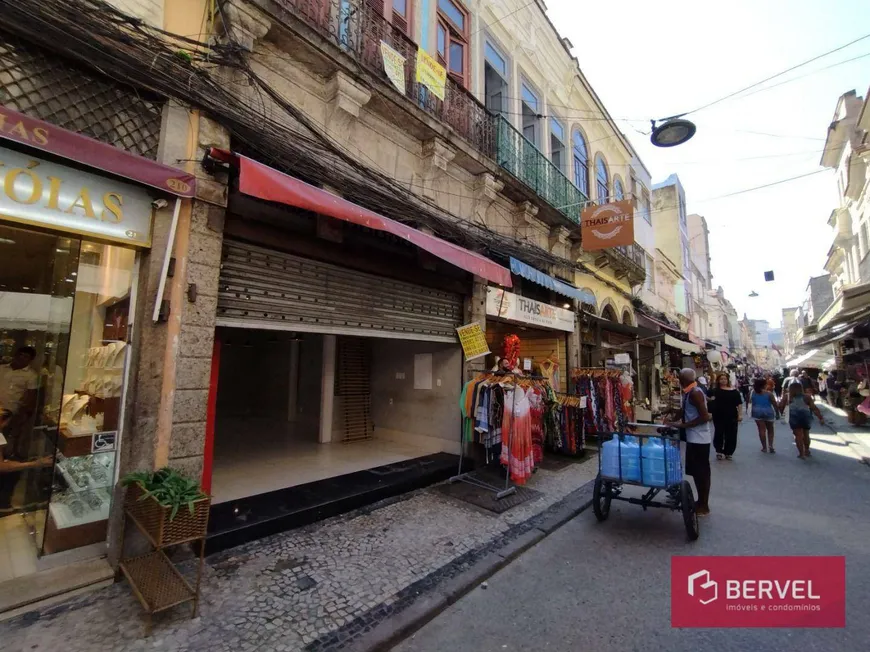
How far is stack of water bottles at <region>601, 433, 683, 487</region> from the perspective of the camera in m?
4.38

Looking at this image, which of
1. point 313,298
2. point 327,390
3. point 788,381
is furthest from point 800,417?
point 313,298

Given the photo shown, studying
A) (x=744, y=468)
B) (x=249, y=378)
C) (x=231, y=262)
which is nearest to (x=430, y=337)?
(x=231, y=262)

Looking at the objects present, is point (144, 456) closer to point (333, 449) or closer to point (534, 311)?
point (333, 449)

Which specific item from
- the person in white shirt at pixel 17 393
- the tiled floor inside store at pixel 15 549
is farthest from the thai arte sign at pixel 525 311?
the tiled floor inside store at pixel 15 549

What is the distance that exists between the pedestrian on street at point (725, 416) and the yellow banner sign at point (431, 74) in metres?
8.04

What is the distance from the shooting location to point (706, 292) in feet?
123

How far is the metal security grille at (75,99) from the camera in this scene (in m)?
3.10

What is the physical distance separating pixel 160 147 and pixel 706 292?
43.9 meters

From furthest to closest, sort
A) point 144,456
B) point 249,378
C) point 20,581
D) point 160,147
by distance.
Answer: point 249,378 < point 160,147 < point 144,456 < point 20,581

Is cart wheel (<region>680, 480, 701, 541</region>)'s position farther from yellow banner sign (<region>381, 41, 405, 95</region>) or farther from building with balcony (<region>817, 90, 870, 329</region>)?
building with balcony (<region>817, 90, 870, 329</region>)

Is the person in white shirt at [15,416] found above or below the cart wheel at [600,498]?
above

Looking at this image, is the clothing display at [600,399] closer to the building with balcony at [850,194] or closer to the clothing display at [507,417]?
the clothing display at [507,417]

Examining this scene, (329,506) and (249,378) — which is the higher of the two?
(249,378)

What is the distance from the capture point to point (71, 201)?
3.18 metres
